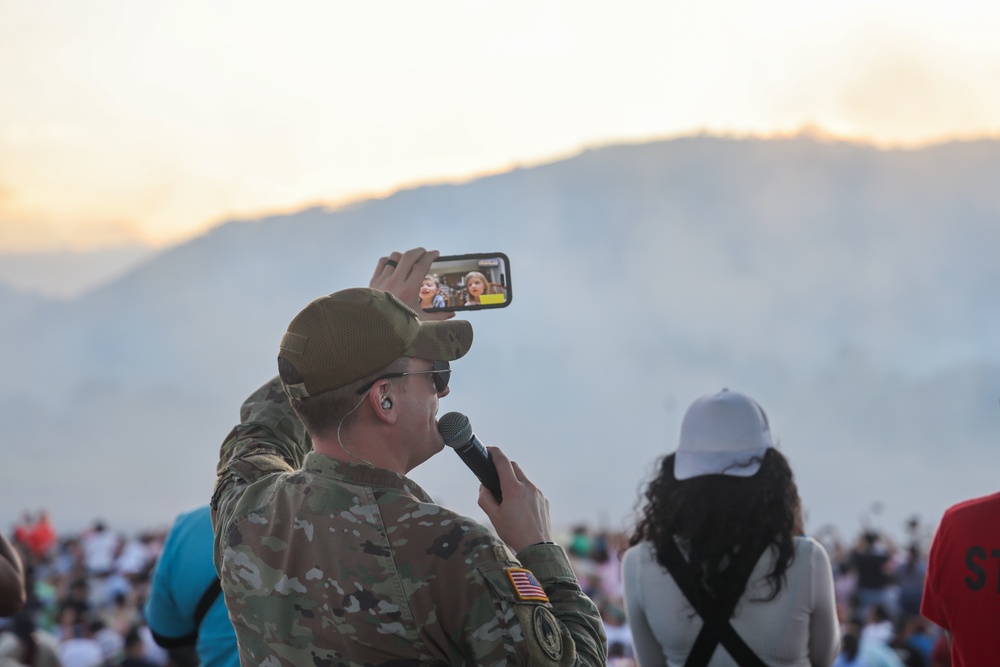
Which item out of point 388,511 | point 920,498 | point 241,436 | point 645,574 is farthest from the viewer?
Answer: point 920,498

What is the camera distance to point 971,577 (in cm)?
274

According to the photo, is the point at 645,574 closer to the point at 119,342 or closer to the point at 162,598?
the point at 162,598

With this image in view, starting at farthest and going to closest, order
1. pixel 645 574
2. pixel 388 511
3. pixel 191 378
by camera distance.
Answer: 1. pixel 191 378
2. pixel 645 574
3. pixel 388 511

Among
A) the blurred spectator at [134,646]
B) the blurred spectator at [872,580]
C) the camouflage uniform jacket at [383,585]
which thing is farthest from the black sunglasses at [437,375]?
the blurred spectator at [872,580]

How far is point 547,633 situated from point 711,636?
137 centimetres

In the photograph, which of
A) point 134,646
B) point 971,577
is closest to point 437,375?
point 971,577

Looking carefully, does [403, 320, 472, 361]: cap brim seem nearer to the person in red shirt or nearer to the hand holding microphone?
the hand holding microphone

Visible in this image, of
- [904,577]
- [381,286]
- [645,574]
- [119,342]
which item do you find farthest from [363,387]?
[119,342]

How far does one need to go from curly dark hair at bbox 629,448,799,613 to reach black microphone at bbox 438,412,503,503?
4.15 feet

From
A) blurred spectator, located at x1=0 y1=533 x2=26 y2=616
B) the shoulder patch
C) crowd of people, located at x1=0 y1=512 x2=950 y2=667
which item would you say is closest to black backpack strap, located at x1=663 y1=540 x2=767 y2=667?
crowd of people, located at x1=0 y1=512 x2=950 y2=667

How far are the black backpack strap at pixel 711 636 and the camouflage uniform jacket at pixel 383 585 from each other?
1213mm

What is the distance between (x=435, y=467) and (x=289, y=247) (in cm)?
1538

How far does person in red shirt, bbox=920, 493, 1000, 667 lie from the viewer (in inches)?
106

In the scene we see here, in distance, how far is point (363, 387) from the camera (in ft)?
6.19
